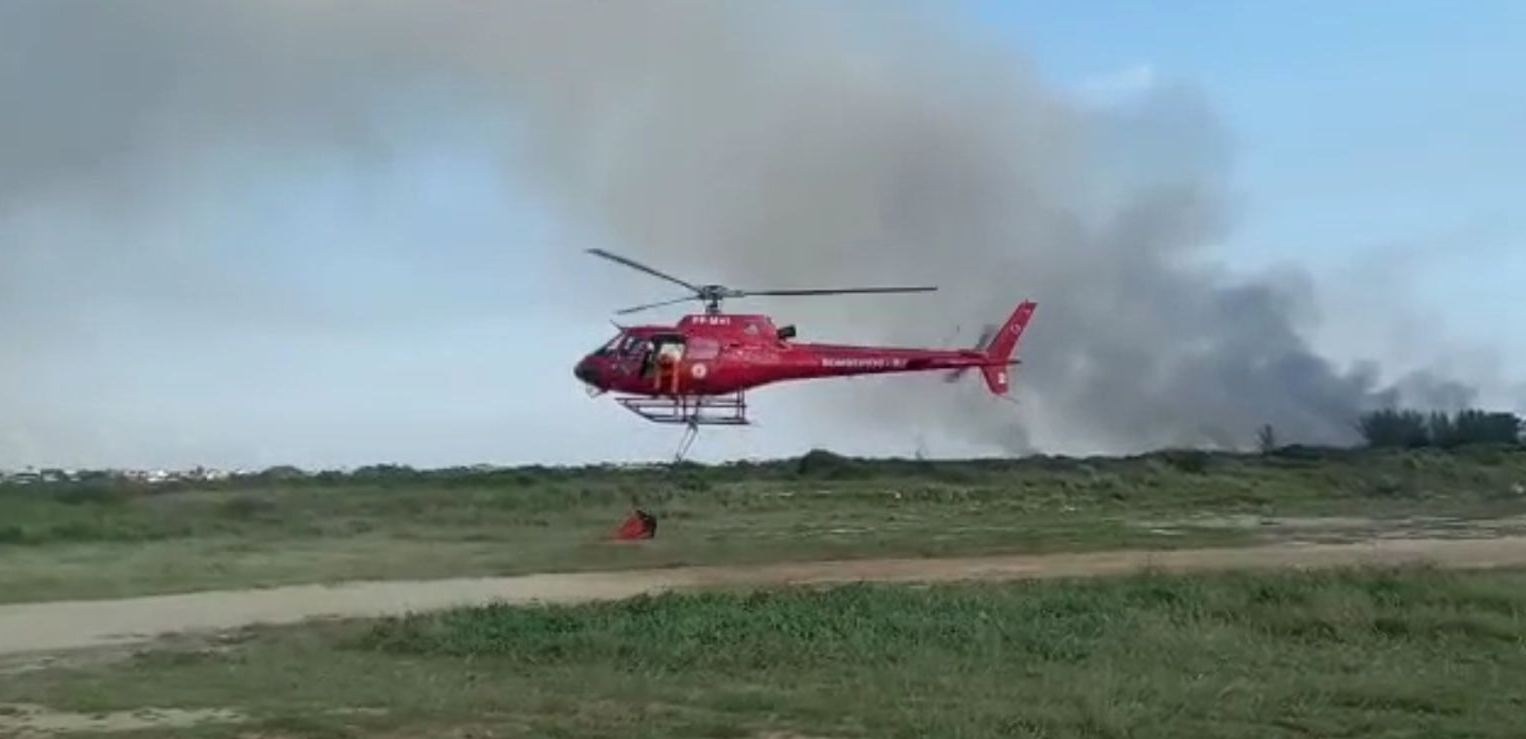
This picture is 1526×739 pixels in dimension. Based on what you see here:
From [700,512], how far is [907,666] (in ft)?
102

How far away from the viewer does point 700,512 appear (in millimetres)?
48125

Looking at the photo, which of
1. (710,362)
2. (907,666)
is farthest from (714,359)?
(907,666)

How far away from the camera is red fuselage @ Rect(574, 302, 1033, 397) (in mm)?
35781

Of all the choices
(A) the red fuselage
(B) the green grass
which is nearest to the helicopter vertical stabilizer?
(A) the red fuselage

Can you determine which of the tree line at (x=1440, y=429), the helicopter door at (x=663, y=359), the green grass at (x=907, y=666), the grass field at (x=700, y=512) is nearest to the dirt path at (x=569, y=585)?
the grass field at (x=700, y=512)

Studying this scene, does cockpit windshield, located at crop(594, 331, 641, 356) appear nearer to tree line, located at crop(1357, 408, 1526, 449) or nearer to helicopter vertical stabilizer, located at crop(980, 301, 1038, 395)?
helicopter vertical stabilizer, located at crop(980, 301, 1038, 395)

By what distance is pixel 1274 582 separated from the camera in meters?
23.2

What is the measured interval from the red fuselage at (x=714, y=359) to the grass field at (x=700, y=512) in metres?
2.88

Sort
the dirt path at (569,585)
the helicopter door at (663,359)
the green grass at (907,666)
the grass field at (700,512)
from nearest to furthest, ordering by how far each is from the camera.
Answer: the green grass at (907,666) < the dirt path at (569,585) < the grass field at (700,512) < the helicopter door at (663,359)

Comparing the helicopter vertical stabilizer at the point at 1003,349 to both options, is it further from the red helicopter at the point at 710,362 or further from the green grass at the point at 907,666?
the green grass at the point at 907,666

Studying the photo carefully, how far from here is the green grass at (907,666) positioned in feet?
47.0

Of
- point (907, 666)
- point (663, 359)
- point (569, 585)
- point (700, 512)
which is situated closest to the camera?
point (907, 666)

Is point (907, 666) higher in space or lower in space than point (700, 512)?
lower

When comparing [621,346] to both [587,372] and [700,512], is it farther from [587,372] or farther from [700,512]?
[700,512]
